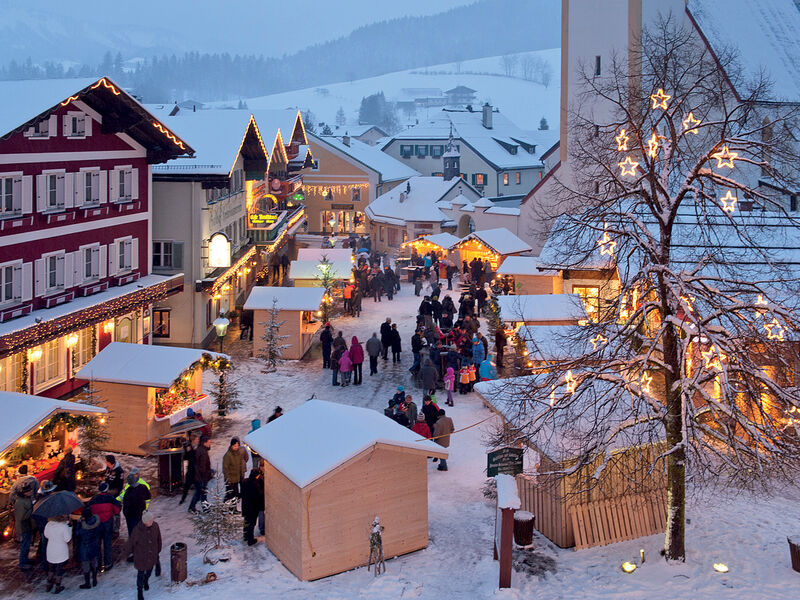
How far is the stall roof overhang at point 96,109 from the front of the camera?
19.6 m

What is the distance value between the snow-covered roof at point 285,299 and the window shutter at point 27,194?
344 inches

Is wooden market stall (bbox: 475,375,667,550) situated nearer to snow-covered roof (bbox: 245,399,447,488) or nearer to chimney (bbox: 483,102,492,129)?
snow-covered roof (bbox: 245,399,447,488)

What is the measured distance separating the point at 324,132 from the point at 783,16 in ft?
175

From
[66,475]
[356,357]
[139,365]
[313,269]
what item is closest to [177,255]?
[313,269]

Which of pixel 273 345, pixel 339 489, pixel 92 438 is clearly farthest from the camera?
pixel 273 345

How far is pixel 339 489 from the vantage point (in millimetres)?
13703

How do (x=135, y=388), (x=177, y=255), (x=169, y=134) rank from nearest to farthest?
(x=135, y=388) < (x=169, y=134) < (x=177, y=255)

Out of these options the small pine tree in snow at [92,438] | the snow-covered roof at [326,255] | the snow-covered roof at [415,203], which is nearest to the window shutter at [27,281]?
the small pine tree in snow at [92,438]

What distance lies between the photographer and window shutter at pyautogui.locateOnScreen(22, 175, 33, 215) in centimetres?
2081

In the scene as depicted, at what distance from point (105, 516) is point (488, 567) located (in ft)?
19.3

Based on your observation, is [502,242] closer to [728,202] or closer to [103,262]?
[103,262]

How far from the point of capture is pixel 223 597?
13117 mm

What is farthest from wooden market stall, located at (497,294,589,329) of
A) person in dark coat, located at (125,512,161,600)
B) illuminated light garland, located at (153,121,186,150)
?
person in dark coat, located at (125,512,161,600)

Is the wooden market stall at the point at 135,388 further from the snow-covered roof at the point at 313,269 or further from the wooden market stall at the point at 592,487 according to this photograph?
the snow-covered roof at the point at 313,269
